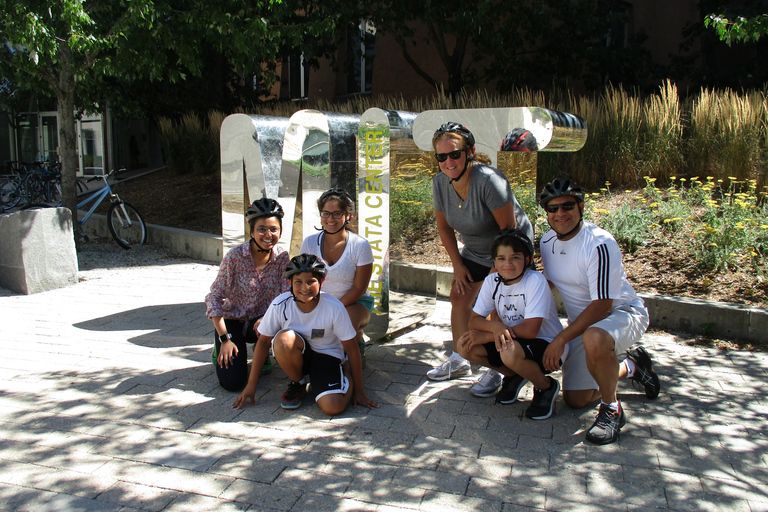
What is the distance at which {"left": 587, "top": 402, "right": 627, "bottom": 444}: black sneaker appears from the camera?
Answer: 3406 mm

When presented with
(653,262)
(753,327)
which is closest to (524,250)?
(753,327)

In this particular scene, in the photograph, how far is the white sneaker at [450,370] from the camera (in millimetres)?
4453

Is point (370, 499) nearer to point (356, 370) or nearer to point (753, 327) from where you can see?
point (356, 370)

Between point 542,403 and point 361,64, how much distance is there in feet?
51.5

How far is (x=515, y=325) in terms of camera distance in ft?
12.6

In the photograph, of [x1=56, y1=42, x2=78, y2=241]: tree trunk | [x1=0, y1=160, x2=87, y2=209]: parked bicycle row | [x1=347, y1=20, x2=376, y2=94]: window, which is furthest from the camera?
[x1=347, y1=20, x2=376, y2=94]: window

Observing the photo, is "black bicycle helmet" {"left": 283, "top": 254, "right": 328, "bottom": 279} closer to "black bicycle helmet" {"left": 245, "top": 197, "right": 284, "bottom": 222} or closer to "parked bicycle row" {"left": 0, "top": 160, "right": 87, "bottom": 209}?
"black bicycle helmet" {"left": 245, "top": 197, "right": 284, "bottom": 222}

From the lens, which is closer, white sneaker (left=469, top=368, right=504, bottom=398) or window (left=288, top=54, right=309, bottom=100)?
white sneaker (left=469, top=368, right=504, bottom=398)

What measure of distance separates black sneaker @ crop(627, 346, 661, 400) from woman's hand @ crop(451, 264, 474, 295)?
1135 millimetres

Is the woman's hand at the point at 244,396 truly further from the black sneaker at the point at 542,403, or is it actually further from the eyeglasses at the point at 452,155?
the eyeglasses at the point at 452,155

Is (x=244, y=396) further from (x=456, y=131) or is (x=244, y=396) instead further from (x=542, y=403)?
(x=456, y=131)

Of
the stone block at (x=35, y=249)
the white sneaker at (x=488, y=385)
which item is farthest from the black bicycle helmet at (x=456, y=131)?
the stone block at (x=35, y=249)

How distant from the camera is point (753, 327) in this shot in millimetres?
5039

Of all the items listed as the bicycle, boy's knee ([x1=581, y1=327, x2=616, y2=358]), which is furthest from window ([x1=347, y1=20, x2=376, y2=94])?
boy's knee ([x1=581, y1=327, x2=616, y2=358])
